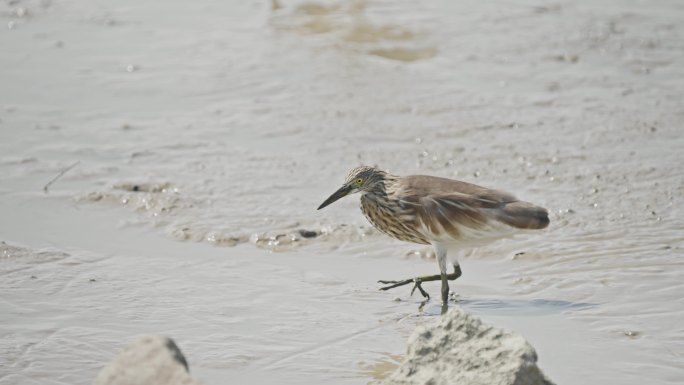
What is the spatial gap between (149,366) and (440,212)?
124 inches

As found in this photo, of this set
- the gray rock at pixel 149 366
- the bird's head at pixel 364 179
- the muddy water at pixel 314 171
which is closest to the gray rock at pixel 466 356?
the muddy water at pixel 314 171

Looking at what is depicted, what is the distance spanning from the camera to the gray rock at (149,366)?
454 centimetres

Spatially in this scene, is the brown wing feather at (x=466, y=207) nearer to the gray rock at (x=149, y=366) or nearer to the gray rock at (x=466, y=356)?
the gray rock at (x=466, y=356)

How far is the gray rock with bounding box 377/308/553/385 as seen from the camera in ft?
16.9

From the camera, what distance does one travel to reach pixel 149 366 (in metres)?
4.62

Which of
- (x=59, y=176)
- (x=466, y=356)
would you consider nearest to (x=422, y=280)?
(x=466, y=356)

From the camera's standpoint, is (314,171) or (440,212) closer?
(440,212)

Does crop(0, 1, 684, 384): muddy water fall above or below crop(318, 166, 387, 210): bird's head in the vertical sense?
below

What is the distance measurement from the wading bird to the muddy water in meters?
0.38

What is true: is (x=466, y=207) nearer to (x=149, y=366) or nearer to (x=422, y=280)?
(x=422, y=280)

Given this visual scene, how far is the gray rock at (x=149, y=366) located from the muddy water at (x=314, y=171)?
5.20ft

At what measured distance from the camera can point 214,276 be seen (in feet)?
25.9

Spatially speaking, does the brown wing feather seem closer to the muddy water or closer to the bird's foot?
the bird's foot

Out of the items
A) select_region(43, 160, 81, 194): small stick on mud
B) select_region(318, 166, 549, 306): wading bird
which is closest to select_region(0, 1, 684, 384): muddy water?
select_region(43, 160, 81, 194): small stick on mud
